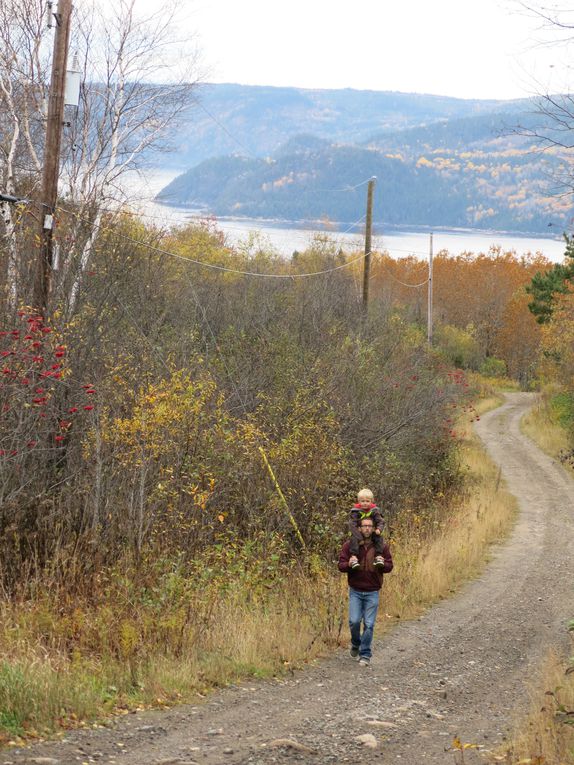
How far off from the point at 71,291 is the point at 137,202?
524cm

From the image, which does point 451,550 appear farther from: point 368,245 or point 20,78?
point 368,245

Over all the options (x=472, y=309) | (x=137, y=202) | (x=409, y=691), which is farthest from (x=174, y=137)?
(x=472, y=309)

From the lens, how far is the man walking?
9297mm

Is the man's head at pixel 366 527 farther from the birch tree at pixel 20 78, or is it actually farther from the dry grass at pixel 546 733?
the birch tree at pixel 20 78

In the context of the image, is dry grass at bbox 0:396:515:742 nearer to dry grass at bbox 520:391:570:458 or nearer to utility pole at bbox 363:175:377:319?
utility pole at bbox 363:175:377:319

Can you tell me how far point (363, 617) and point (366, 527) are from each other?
0.94 m

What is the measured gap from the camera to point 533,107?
26.1ft

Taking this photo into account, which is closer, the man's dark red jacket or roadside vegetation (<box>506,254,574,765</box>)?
roadside vegetation (<box>506,254,574,765</box>)

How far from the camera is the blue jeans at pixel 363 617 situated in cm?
930

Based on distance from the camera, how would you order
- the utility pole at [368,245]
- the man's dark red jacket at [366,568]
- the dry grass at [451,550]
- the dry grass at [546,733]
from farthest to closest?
the utility pole at [368,245]
the dry grass at [451,550]
the man's dark red jacket at [366,568]
the dry grass at [546,733]

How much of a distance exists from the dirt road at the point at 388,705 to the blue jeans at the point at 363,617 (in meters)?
0.22

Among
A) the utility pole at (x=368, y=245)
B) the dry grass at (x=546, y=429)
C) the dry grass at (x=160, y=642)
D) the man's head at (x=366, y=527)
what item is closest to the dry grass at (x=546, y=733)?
the man's head at (x=366, y=527)

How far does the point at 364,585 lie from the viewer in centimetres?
937

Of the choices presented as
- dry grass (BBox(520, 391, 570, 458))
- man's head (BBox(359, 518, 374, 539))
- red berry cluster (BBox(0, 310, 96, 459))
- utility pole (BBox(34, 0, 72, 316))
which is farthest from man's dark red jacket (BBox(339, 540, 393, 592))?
dry grass (BBox(520, 391, 570, 458))
